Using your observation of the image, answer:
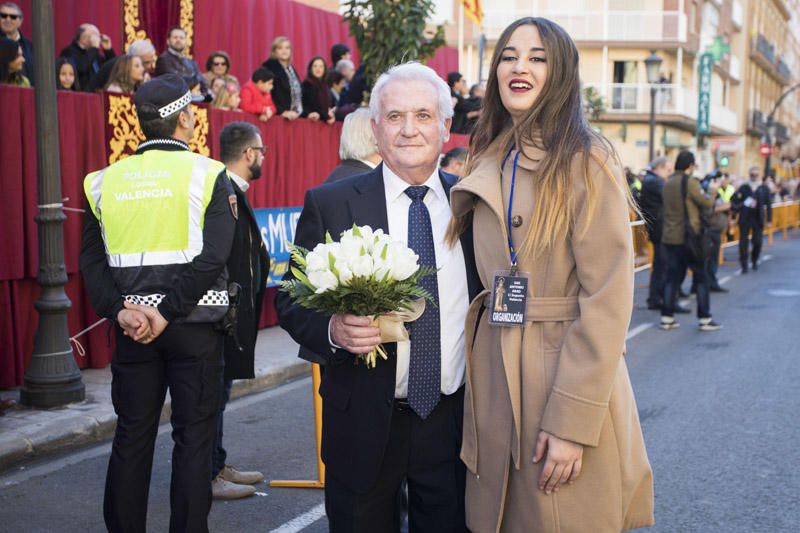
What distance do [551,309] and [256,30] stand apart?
11.6 m

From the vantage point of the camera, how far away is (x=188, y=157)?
4004mm

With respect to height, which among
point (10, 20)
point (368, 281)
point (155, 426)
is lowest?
point (155, 426)

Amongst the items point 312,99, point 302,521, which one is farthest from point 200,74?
point 302,521

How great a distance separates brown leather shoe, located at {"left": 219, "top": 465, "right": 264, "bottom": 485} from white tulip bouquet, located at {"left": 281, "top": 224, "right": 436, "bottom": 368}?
292 cm

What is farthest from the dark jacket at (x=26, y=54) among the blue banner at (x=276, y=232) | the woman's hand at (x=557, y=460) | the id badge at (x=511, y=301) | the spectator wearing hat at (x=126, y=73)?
the woman's hand at (x=557, y=460)

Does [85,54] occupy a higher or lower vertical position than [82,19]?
lower

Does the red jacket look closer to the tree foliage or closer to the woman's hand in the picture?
the tree foliage

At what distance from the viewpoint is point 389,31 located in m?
11.3

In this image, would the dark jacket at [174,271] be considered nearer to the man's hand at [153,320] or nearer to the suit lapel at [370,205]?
the man's hand at [153,320]

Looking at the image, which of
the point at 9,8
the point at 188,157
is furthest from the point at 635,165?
the point at 188,157

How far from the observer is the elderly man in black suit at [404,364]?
2.85m

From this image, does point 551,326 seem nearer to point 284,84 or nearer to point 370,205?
point 370,205

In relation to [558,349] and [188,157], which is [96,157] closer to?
[188,157]

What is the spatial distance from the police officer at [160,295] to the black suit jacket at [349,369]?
3.35 ft
